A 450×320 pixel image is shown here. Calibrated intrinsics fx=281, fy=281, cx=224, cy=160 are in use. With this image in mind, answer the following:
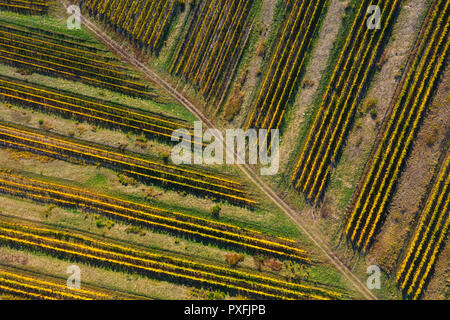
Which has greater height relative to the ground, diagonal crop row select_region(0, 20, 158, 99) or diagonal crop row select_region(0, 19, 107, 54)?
diagonal crop row select_region(0, 19, 107, 54)

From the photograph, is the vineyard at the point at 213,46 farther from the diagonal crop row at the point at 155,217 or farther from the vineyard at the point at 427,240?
the vineyard at the point at 427,240

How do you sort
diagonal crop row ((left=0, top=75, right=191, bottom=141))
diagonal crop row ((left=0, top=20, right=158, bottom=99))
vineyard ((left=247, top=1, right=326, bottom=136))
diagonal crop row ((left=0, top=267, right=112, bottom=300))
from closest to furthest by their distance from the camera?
diagonal crop row ((left=0, top=267, right=112, bottom=300)), vineyard ((left=247, top=1, right=326, bottom=136)), diagonal crop row ((left=0, top=75, right=191, bottom=141)), diagonal crop row ((left=0, top=20, right=158, bottom=99))

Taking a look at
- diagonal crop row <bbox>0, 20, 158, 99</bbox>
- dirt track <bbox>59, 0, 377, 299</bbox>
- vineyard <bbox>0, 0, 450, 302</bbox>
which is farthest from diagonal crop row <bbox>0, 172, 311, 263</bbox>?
diagonal crop row <bbox>0, 20, 158, 99</bbox>

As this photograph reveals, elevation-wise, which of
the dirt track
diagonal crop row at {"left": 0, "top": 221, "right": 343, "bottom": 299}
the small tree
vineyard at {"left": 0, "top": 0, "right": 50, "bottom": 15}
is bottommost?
diagonal crop row at {"left": 0, "top": 221, "right": 343, "bottom": 299}

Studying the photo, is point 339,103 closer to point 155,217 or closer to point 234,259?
point 234,259

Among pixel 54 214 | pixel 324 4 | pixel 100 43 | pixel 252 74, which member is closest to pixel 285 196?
pixel 252 74

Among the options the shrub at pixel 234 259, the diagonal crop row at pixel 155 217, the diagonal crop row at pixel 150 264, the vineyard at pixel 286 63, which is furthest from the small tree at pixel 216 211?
the vineyard at pixel 286 63

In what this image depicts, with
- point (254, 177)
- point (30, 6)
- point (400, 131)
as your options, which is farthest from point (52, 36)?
point (400, 131)

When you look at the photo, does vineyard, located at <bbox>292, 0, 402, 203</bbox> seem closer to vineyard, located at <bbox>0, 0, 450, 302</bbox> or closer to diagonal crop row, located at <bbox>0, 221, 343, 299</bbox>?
vineyard, located at <bbox>0, 0, 450, 302</bbox>
